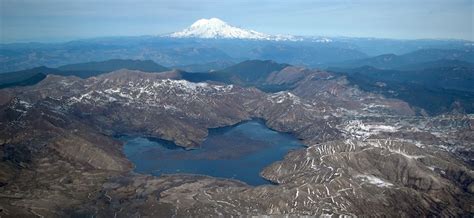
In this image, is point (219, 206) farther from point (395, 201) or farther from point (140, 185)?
point (395, 201)

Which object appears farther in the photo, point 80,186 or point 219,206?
point 80,186

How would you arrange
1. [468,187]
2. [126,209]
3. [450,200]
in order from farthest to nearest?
1. [468,187]
2. [450,200]
3. [126,209]

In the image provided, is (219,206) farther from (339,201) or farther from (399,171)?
(399,171)

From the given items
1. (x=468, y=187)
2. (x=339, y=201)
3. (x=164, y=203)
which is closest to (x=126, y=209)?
(x=164, y=203)

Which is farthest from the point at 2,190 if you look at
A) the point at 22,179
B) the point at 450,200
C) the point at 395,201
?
the point at 450,200

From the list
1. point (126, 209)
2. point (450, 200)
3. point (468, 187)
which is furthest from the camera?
point (468, 187)

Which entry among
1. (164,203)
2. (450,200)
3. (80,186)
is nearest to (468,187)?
(450,200)

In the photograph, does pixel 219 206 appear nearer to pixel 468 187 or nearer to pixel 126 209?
pixel 126 209

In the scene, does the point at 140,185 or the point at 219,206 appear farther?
the point at 140,185
